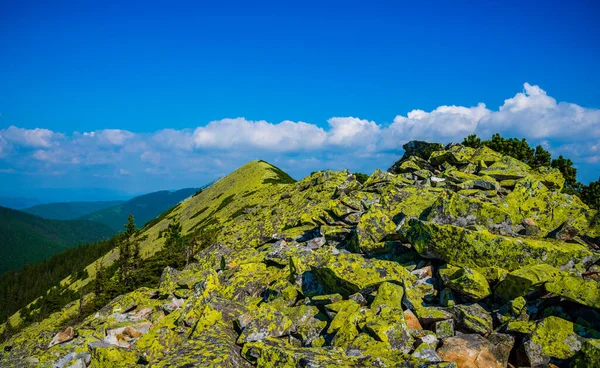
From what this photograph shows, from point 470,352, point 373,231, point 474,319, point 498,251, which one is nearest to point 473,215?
point 498,251

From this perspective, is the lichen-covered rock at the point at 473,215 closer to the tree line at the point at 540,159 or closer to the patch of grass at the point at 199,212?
the tree line at the point at 540,159

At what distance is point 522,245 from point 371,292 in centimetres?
804

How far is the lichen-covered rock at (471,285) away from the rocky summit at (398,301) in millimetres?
46

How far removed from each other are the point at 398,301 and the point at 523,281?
5.32 m

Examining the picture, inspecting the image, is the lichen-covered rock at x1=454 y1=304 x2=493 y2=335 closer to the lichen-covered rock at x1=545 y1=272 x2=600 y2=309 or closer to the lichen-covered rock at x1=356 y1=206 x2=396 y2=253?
the lichen-covered rock at x1=545 y1=272 x2=600 y2=309

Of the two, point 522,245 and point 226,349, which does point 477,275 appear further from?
point 226,349

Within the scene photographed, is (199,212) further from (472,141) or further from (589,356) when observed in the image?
(589,356)

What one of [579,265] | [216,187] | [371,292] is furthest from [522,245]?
[216,187]

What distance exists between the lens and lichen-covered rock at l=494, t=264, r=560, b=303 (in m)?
14.9

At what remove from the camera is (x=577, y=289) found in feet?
45.3

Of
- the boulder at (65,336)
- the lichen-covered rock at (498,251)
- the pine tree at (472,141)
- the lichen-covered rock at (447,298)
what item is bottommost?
the boulder at (65,336)

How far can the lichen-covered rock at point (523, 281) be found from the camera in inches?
587

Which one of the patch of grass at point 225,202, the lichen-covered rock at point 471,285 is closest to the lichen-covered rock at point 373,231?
the lichen-covered rock at point 471,285

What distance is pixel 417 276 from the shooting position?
19.2 m
